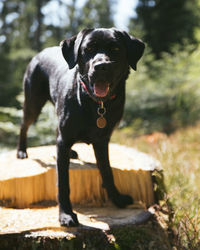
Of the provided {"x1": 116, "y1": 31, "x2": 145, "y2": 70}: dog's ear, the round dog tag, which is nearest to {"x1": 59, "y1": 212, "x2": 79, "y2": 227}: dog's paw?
the round dog tag

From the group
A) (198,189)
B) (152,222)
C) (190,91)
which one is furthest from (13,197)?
(190,91)

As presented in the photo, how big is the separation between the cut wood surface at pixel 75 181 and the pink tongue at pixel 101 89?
3.77 feet

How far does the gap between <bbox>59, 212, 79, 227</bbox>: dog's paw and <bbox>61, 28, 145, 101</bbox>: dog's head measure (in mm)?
983

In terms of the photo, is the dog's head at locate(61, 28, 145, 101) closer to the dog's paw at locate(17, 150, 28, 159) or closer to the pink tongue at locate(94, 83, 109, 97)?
the pink tongue at locate(94, 83, 109, 97)

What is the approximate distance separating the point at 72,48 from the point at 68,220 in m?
1.41

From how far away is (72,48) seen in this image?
2471mm

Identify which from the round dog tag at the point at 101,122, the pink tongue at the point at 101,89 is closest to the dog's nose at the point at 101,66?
the pink tongue at the point at 101,89

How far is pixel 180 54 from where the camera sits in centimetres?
954

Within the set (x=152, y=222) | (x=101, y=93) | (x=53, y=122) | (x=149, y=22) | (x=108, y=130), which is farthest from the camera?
(x=149, y=22)

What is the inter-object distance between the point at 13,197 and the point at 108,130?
119cm

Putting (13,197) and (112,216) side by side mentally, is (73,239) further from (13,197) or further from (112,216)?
(13,197)

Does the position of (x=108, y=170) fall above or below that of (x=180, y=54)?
below

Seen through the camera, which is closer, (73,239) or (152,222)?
(73,239)

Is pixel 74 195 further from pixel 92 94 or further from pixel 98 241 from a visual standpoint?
pixel 92 94
